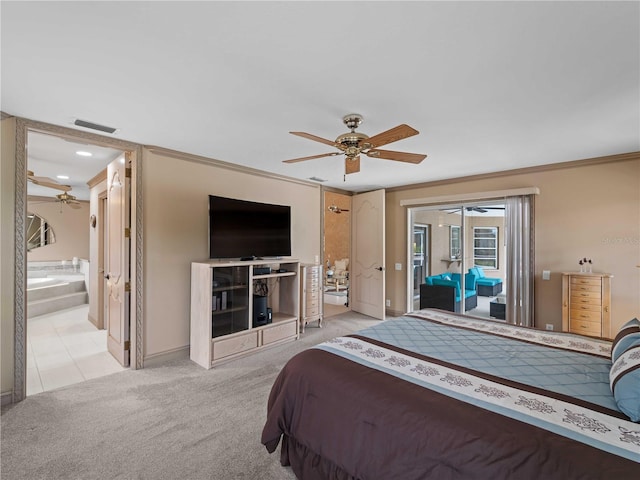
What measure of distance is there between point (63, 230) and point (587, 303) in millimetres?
10216

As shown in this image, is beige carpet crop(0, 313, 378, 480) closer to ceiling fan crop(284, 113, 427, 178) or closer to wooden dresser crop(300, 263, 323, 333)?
wooden dresser crop(300, 263, 323, 333)

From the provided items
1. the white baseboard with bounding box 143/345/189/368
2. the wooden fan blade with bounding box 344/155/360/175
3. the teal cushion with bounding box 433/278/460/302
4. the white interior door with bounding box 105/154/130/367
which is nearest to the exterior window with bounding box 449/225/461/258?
the teal cushion with bounding box 433/278/460/302

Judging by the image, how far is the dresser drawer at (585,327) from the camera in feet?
11.1

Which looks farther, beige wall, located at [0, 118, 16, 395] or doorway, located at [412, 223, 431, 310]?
doorway, located at [412, 223, 431, 310]

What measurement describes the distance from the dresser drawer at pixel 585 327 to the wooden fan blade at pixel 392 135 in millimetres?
3255

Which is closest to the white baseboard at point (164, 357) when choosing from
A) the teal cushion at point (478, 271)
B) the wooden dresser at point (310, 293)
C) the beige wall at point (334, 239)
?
the wooden dresser at point (310, 293)

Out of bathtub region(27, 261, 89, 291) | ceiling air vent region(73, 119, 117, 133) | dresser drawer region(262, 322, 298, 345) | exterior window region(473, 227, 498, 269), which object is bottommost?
dresser drawer region(262, 322, 298, 345)

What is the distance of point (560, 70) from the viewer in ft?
5.97

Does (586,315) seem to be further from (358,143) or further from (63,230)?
(63,230)

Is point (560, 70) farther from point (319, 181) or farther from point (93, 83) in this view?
point (319, 181)

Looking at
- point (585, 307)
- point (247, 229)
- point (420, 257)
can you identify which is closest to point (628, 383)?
point (585, 307)

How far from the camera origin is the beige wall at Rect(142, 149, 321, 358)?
3.30 meters

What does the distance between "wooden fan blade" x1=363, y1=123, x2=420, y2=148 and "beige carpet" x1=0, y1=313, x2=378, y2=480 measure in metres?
2.32

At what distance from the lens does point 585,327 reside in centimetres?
344
